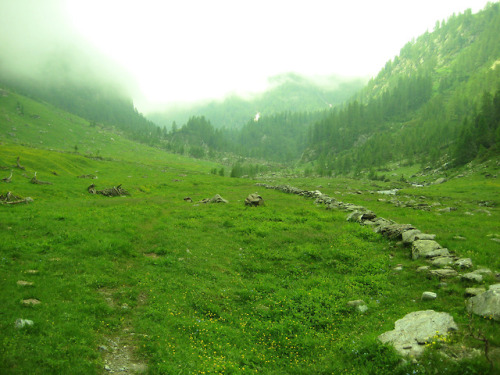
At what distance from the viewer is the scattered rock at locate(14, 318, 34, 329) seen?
32.7 ft

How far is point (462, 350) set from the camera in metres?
8.84

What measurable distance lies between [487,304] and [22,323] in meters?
19.1

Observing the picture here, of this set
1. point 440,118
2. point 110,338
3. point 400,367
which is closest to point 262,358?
point 400,367

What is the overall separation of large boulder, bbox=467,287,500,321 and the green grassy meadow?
536 mm

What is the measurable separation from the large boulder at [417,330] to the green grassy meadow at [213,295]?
412 mm

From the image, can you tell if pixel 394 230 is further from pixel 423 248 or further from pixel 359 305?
pixel 359 305

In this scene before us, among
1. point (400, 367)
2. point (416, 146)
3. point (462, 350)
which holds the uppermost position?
point (416, 146)

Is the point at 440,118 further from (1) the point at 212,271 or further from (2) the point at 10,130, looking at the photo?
(2) the point at 10,130

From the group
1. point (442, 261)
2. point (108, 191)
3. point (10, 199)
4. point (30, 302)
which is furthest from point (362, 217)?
point (108, 191)

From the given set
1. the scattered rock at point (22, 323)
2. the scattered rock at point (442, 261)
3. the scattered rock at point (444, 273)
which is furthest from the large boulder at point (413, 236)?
the scattered rock at point (22, 323)

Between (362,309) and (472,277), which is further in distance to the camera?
(362,309)

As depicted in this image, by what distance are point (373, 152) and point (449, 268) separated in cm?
16063

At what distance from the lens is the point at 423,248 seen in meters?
18.4

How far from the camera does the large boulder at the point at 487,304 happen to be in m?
10.2
